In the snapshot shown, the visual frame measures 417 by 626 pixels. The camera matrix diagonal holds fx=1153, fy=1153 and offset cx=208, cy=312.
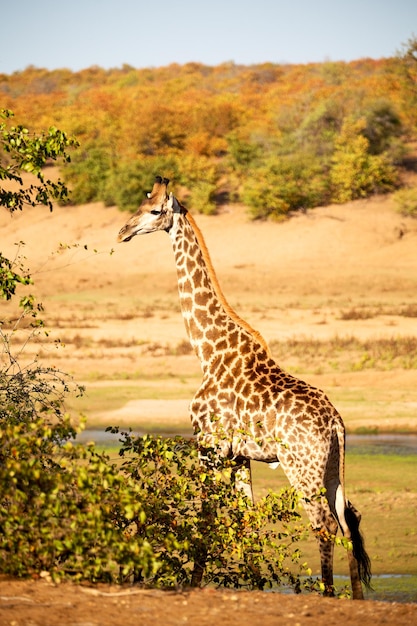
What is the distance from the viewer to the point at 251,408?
8891 mm

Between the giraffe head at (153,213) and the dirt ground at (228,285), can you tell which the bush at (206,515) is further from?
the giraffe head at (153,213)

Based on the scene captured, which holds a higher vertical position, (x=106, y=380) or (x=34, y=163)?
(x=34, y=163)

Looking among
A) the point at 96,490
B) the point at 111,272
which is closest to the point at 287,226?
the point at 111,272

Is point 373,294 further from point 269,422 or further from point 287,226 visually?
point 269,422

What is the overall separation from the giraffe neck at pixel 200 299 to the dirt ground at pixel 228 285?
8.33 ft

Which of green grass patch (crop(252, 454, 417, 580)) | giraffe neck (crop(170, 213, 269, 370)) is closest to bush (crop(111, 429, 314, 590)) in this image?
giraffe neck (crop(170, 213, 269, 370))

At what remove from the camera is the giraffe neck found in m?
9.56

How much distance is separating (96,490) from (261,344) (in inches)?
121

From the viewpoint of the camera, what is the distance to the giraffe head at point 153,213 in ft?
31.1

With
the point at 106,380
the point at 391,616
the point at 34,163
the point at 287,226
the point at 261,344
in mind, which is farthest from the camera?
the point at 287,226

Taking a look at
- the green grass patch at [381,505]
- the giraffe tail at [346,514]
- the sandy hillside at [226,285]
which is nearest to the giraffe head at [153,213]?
the giraffe tail at [346,514]

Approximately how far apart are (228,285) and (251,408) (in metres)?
26.1

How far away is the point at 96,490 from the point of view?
6.57m

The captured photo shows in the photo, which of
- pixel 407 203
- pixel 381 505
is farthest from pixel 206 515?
pixel 407 203
